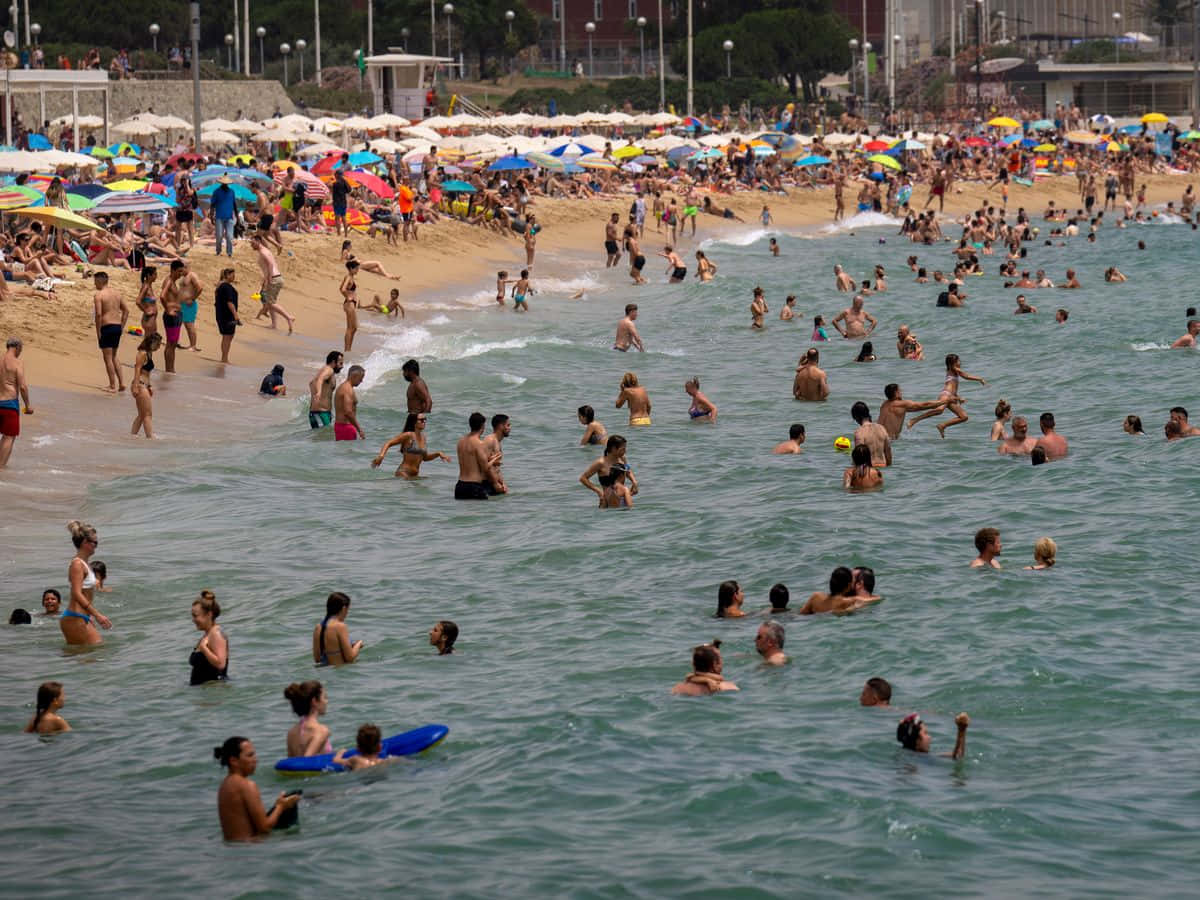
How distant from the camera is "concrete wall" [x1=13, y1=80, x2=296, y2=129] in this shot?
5347 centimetres

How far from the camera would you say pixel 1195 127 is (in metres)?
74.8

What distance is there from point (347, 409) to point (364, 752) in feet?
31.4

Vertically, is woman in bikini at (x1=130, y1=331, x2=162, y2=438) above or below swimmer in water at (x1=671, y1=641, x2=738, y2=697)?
above

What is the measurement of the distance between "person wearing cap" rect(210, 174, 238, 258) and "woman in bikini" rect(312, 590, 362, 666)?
1776 centimetres

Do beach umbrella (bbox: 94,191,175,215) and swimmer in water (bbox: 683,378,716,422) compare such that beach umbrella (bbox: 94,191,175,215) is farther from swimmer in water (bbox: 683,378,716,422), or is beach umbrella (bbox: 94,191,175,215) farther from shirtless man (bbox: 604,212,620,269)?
shirtless man (bbox: 604,212,620,269)

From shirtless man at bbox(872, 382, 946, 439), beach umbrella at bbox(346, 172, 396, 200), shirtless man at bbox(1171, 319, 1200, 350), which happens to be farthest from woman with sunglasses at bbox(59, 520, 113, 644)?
beach umbrella at bbox(346, 172, 396, 200)

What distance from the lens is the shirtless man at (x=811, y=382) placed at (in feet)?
74.9

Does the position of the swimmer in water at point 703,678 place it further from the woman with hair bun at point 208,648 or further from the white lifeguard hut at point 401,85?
the white lifeguard hut at point 401,85

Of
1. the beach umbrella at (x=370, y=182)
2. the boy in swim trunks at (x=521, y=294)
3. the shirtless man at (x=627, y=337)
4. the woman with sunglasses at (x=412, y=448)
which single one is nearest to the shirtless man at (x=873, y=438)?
the woman with sunglasses at (x=412, y=448)

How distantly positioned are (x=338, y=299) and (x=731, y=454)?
1187 cm

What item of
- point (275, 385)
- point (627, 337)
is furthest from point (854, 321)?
point (275, 385)

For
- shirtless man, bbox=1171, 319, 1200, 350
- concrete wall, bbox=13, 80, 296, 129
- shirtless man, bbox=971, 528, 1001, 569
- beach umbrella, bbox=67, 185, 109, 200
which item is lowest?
shirtless man, bbox=971, 528, 1001, 569

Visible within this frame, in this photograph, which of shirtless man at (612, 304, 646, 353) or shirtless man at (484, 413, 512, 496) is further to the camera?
shirtless man at (612, 304, 646, 353)

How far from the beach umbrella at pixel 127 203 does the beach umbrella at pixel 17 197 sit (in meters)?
2.08
